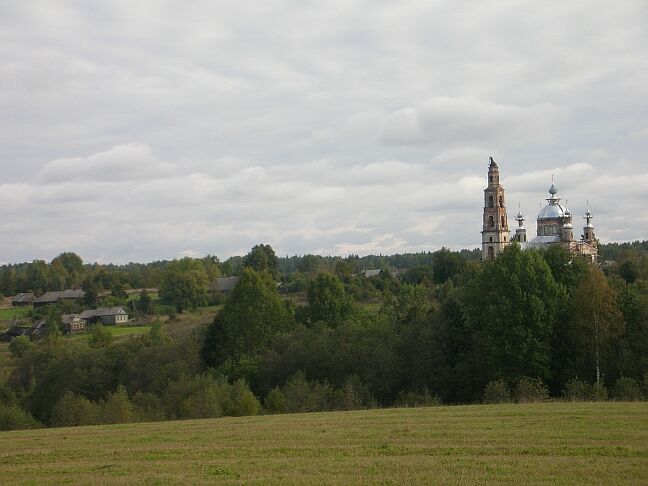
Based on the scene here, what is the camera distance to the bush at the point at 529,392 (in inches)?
1213

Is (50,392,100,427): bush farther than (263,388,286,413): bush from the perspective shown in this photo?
Yes

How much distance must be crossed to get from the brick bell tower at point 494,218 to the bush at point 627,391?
69.2 meters

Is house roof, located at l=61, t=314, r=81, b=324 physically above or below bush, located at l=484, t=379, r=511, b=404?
above

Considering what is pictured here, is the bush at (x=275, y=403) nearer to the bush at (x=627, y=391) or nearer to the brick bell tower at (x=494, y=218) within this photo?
the bush at (x=627, y=391)

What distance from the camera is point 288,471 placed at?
16766 millimetres

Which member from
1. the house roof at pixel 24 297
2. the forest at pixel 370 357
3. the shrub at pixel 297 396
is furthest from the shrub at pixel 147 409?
the house roof at pixel 24 297

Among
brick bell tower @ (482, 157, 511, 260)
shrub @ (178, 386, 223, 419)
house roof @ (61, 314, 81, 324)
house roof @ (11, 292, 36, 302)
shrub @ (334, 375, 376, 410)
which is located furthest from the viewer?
house roof @ (11, 292, 36, 302)

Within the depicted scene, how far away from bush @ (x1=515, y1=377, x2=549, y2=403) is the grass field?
387 cm

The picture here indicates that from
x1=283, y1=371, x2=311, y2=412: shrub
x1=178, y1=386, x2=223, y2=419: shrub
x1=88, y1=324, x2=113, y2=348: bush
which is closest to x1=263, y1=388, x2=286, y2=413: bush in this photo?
x1=283, y1=371, x2=311, y2=412: shrub

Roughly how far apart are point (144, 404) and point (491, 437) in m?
25.7

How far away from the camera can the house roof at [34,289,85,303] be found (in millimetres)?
123588

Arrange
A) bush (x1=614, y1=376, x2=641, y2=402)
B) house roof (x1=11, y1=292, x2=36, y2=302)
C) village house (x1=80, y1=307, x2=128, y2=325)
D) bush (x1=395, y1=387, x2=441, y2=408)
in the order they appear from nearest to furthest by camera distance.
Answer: bush (x1=614, y1=376, x2=641, y2=402) → bush (x1=395, y1=387, x2=441, y2=408) → village house (x1=80, y1=307, x2=128, y2=325) → house roof (x1=11, y1=292, x2=36, y2=302)

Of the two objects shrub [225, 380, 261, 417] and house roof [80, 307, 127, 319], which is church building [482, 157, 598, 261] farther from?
shrub [225, 380, 261, 417]

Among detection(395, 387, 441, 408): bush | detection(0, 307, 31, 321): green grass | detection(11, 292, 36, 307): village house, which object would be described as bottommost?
detection(395, 387, 441, 408): bush
